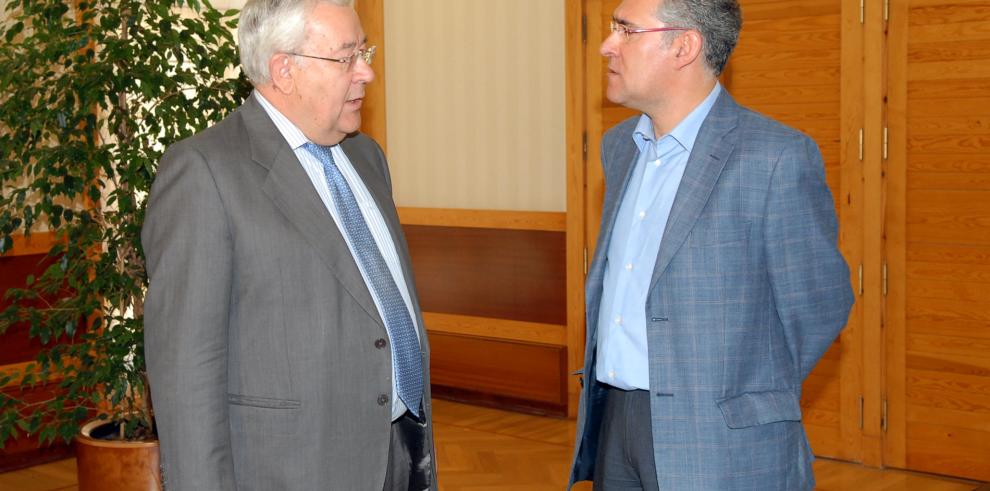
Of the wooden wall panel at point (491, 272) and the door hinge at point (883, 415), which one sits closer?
the door hinge at point (883, 415)

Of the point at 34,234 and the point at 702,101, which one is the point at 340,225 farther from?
the point at 34,234

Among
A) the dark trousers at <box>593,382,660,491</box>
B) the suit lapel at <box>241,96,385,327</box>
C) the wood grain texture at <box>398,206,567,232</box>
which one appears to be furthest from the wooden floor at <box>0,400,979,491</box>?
the suit lapel at <box>241,96,385,327</box>

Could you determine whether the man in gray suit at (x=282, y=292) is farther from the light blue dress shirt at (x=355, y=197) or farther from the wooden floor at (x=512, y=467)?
the wooden floor at (x=512, y=467)

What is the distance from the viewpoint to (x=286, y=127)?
2145 millimetres

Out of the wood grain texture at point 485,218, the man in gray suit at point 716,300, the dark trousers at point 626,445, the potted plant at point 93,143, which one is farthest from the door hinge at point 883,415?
the potted plant at point 93,143

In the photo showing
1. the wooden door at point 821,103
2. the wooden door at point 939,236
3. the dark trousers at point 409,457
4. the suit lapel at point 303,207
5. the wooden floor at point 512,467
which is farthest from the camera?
the wooden door at point 821,103

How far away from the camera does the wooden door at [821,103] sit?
15.6 feet

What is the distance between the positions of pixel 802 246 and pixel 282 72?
1102 mm

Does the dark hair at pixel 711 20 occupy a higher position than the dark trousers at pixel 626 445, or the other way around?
the dark hair at pixel 711 20

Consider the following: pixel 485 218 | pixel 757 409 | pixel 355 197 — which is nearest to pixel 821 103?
pixel 485 218

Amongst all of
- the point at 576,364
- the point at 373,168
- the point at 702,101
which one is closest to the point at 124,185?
the point at 373,168

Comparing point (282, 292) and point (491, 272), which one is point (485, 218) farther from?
point (282, 292)

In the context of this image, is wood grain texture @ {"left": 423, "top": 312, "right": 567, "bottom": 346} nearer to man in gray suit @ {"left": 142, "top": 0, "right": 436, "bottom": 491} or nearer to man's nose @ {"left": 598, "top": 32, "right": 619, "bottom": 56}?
man's nose @ {"left": 598, "top": 32, "right": 619, "bottom": 56}

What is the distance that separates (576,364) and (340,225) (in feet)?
12.5
